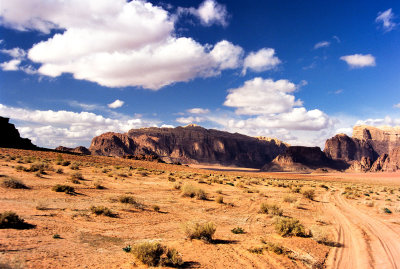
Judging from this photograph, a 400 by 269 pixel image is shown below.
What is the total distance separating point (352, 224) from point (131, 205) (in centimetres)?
1180

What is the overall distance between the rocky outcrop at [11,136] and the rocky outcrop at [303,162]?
129441 mm

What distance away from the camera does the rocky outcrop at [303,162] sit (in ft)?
509

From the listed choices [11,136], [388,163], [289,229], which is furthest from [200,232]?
[388,163]

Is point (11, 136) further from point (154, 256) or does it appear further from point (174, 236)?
point (154, 256)

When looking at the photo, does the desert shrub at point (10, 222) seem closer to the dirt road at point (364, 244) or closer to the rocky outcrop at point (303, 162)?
the dirt road at point (364, 244)

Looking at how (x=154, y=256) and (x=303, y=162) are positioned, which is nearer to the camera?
(x=154, y=256)

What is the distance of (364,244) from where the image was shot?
959cm

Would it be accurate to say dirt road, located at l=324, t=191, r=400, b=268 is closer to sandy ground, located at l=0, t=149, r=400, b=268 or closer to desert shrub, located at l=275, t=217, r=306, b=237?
sandy ground, located at l=0, t=149, r=400, b=268

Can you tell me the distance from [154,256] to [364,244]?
8.39m

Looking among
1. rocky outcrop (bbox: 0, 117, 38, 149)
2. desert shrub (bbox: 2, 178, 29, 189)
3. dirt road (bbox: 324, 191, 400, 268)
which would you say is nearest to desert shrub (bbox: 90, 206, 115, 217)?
desert shrub (bbox: 2, 178, 29, 189)

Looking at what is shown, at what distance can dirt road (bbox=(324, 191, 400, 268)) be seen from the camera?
25.3ft

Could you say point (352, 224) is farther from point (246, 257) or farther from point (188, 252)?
point (188, 252)

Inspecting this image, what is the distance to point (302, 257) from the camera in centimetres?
763

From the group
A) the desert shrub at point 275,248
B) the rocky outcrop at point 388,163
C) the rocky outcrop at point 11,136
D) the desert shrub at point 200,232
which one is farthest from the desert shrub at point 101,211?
the rocky outcrop at point 388,163
